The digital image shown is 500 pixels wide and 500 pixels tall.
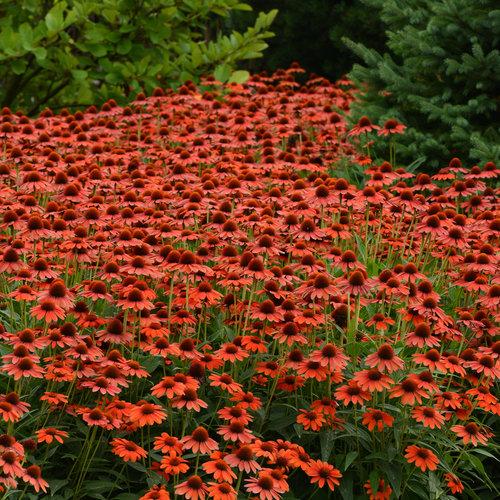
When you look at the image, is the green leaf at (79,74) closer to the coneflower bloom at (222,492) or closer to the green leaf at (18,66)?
the green leaf at (18,66)

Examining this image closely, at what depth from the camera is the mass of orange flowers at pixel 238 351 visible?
2846 millimetres

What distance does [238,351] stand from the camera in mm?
3109

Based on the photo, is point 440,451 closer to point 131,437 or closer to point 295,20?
point 131,437

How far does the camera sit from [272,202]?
4.35m

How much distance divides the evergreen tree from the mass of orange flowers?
4.06 feet

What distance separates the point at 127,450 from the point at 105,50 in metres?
4.43

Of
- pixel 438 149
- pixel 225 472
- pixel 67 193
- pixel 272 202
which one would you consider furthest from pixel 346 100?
pixel 225 472

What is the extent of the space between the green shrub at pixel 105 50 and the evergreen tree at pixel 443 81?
4.32 ft

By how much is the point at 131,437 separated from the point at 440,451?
43.7 inches

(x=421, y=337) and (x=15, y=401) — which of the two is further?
(x=421, y=337)

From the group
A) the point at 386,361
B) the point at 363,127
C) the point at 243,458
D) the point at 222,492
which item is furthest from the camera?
the point at 363,127

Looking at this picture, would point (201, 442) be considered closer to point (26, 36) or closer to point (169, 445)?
point (169, 445)

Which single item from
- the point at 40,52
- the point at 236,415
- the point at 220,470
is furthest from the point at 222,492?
the point at 40,52

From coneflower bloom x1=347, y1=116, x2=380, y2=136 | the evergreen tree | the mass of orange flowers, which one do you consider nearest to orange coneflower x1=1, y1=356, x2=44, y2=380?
the mass of orange flowers
